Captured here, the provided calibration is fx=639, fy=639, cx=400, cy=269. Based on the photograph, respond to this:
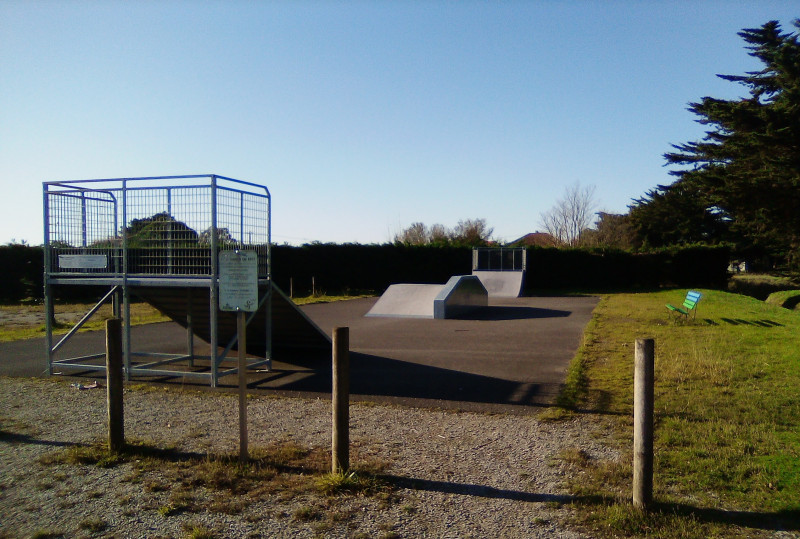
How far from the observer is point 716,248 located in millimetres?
36844

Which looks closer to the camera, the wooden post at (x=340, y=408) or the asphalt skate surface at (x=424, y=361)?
the wooden post at (x=340, y=408)

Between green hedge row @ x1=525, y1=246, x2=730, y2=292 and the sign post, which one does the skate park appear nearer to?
the sign post

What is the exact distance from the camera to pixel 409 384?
8.70m

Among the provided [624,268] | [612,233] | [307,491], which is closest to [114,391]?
[307,491]

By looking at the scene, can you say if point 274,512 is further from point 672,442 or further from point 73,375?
point 73,375

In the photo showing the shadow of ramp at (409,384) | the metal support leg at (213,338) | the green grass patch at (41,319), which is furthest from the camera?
the green grass patch at (41,319)

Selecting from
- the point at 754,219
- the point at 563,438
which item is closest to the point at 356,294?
the point at 754,219

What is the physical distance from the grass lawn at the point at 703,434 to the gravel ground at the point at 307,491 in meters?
0.38

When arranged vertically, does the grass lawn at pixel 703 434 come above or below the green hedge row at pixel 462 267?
below

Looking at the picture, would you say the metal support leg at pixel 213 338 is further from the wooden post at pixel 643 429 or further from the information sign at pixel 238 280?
the wooden post at pixel 643 429

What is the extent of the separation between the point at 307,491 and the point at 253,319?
6.07 metres

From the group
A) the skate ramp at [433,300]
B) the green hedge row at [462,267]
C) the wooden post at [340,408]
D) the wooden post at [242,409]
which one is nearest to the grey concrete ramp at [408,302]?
the skate ramp at [433,300]

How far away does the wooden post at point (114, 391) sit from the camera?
566 cm

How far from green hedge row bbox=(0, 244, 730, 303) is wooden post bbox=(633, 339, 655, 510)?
90.6 ft
